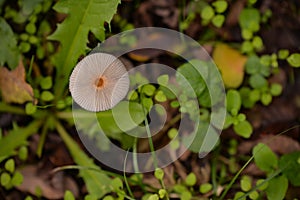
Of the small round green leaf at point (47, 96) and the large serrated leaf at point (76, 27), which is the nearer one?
the large serrated leaf at point (76, 27)

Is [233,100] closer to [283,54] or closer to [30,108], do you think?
[283,54]

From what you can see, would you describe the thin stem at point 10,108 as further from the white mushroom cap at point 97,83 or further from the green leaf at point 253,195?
the green leaf at point 253,195

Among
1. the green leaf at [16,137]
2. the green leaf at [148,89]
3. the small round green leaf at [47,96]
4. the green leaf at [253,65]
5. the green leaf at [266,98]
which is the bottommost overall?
the green leaf at [16,137]

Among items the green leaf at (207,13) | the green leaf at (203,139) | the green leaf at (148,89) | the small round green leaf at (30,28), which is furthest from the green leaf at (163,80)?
the small round green leaf at (30,28)

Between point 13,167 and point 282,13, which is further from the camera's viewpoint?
point 282,13

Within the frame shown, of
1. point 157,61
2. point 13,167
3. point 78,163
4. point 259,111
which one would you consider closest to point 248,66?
point 259,111

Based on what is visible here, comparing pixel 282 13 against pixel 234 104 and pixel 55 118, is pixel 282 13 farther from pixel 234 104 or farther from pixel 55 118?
pixel 55 118

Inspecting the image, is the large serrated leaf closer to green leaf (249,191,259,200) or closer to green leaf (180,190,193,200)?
green leaf (180,190,193,200)
